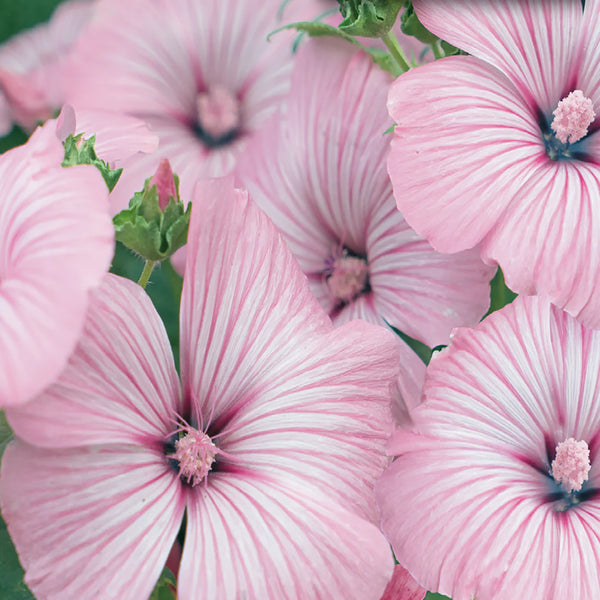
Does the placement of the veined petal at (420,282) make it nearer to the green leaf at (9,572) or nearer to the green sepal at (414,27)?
the green sepal at (414,27)

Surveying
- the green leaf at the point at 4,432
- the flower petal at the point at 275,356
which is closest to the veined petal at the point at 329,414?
the flower petal at the point at 275,356

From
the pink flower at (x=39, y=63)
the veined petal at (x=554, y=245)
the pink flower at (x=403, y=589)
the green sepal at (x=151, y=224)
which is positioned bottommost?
the pink flower at (x=403, y=589)

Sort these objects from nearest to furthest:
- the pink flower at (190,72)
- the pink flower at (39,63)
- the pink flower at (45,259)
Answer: the pink flower at (45,259), the pink flower at (190,72), the pink flower at (39,63)

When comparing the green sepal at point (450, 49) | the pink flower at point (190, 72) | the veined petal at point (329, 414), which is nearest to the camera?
the veined petal at point (329, 414)

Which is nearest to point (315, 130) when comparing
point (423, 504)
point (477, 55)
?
point (477, 55)

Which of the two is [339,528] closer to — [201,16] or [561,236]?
[561,236]

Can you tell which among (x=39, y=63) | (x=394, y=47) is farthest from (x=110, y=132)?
(x=39, y=63)
